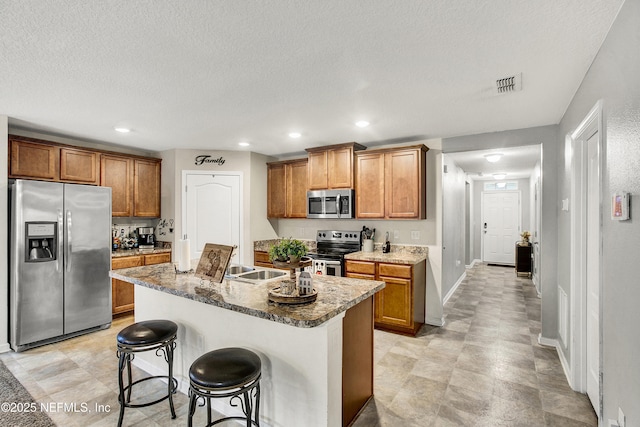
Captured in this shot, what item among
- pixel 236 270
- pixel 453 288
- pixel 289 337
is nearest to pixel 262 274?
pixel 236 270

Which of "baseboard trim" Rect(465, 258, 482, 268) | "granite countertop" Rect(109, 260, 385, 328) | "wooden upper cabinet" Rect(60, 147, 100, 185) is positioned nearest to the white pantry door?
"granite countertop" Rect(109, 260, 385, 328)

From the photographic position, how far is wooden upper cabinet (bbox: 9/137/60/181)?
3638 mm

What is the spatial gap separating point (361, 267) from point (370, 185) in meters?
1.15

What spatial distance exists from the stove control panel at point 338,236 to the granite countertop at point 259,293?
222 cm

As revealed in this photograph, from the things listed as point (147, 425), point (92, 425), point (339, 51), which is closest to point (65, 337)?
point (92, 425)

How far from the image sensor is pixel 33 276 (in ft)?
11.3

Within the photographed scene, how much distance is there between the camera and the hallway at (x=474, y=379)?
2275 mm

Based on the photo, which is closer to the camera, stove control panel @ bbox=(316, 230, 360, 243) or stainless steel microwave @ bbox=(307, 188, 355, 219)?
stainless steel microwave @ bbox=(307, 188, 355, 219)

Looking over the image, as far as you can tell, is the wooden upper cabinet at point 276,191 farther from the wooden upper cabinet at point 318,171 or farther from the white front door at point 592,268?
the white front door at point 592,268

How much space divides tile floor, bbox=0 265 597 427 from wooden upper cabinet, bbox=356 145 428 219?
156cm

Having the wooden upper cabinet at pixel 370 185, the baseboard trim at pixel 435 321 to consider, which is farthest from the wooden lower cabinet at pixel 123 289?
the baseboard trim at pixel 435 321

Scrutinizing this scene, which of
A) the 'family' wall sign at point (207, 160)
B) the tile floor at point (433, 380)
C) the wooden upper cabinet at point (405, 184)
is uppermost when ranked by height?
the 'family' wall sign at point (207, 160)

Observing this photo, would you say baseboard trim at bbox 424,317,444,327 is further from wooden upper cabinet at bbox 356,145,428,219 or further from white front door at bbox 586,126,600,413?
white front door at bbox 586,126,600,413

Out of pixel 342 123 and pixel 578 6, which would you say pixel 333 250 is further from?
pixel 578 6
